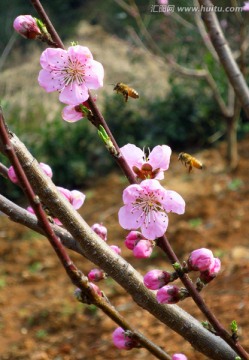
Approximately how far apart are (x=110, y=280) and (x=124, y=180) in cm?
268

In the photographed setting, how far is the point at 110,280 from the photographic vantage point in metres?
4.20

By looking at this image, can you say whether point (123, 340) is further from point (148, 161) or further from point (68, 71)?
point (68, 71)

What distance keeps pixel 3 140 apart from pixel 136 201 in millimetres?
371

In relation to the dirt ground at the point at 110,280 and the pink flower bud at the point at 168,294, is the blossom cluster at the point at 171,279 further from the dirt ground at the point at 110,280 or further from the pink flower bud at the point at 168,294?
the dirt ground at the point at 110,280

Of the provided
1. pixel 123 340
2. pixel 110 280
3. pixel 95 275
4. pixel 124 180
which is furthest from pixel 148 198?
pixel 124 180

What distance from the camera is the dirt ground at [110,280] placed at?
3.16m

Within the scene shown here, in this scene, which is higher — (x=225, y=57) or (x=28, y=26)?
(x=225, y=57)

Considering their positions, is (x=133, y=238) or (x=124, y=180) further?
(x=124, y=180)

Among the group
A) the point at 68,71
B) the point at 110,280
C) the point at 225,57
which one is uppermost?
the point at 110,280

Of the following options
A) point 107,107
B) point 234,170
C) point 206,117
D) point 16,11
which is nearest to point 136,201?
point 234,170

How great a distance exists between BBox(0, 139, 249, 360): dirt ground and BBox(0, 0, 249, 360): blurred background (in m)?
0.01

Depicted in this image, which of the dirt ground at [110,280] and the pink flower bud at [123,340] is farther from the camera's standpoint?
the dirt ground at [110,280]

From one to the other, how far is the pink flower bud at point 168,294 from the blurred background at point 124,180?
62cm

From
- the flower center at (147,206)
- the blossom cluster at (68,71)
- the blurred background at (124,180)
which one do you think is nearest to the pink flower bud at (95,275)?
the flower center at (147,206)
